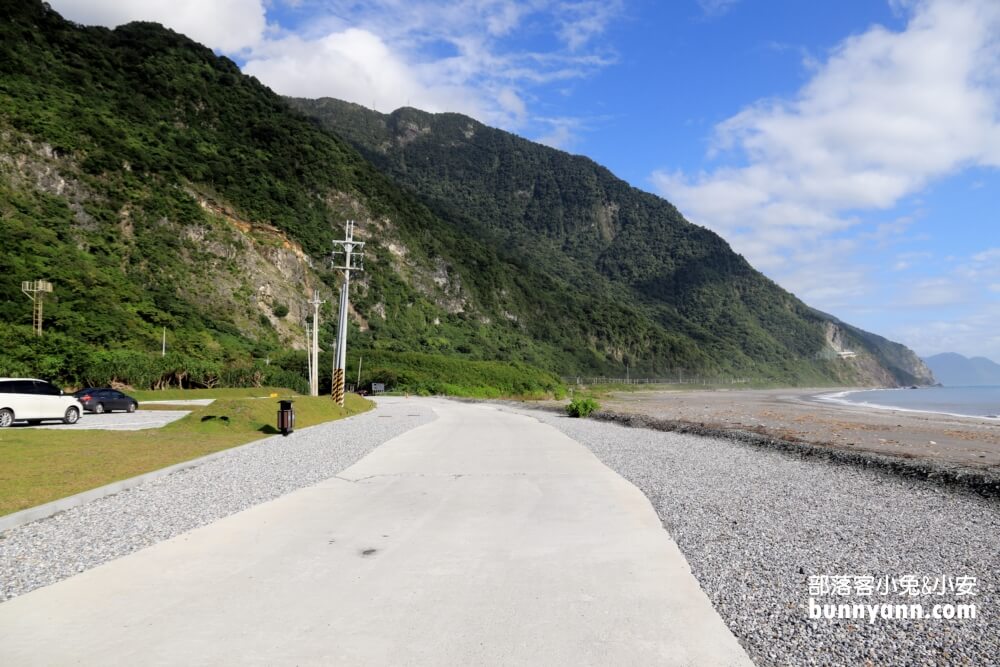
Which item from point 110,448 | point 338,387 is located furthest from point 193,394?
point 110,448

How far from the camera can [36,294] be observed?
4400 cm

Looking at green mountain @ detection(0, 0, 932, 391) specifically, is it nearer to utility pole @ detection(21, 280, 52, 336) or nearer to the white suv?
utility pole @ detection(21, 280, 52, 336)

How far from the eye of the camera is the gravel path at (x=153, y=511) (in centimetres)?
581

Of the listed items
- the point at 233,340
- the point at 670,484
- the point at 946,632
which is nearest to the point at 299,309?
the point at 233,340

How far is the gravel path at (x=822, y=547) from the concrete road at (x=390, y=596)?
387mm

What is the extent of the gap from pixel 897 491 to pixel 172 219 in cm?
7251

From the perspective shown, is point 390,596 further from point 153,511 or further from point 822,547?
point 153,511

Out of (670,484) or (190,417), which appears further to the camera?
(190,417)

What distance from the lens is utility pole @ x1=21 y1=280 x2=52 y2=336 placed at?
40875 mm

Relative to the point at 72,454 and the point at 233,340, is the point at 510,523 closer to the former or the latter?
the point at 72,454

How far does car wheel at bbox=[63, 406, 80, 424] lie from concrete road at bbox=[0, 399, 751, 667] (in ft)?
57.1

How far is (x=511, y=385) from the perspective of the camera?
73.8 meters

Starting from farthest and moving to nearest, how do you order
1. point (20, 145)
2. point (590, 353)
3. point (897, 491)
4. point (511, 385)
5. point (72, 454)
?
point (590, 353) → point (511, 385) → point (20, 145) → point (72, 454) → point (897, 491)

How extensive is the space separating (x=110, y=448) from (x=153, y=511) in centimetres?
707
